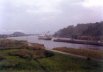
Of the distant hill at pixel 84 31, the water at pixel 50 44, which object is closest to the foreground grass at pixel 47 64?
the water at pixel 50 44

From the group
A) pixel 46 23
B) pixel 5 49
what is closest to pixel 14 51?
pixel 5 49

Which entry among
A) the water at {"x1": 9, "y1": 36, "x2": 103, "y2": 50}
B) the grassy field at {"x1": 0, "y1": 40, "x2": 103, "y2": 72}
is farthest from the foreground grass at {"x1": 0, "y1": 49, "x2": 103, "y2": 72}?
the water at {"x1": 9, "y1": 36, "x2": 103, "y2": 50}

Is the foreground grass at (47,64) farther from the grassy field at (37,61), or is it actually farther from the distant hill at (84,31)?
the distant hill at (84,31)

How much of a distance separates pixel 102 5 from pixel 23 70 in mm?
1164

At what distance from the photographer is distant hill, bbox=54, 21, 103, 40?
269 centimetres

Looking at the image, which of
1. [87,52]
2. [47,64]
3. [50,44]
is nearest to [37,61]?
[47,64]

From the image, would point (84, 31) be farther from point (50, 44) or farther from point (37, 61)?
point (37, 61)

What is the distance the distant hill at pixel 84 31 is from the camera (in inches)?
106

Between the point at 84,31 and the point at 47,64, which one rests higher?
the point at 84,31

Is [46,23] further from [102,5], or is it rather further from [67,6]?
[102,5]

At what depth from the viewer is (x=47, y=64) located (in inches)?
103

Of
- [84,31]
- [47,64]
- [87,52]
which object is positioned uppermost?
[84,31]

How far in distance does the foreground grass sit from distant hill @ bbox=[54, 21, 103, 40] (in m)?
0.27

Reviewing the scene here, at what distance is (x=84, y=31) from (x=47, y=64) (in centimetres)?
57
